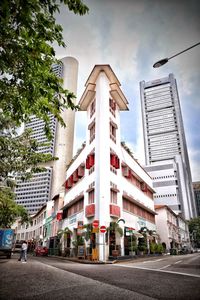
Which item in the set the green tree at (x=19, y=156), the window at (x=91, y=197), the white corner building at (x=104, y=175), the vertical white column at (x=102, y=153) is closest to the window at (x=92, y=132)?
the white corner building at (x=104, y=175)

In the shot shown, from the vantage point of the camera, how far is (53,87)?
A: 4.41 m

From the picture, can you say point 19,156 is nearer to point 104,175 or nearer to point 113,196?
point 104,175

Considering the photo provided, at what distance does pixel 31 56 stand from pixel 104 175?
61.2 ft

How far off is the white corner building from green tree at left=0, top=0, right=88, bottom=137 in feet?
57.1

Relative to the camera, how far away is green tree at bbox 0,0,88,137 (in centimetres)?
368

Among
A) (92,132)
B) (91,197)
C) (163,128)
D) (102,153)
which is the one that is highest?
(163,128)

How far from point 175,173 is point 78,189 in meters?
70.1

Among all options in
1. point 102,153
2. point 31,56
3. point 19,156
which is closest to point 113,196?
point 102,153

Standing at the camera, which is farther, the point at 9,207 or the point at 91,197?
the point at 91,197

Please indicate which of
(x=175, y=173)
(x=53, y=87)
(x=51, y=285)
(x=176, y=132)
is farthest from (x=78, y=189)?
(x=176, y=132)

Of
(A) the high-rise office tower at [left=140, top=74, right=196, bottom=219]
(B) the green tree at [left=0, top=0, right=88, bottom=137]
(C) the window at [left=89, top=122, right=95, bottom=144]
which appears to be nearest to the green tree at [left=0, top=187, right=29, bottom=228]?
(B) the green tree at [left=0, top=0, right=88, bottom=137]

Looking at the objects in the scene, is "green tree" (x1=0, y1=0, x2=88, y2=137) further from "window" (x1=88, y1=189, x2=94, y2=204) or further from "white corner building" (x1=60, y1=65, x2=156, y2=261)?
"window" (x1=88, y1=189, x2=94, y2=204)

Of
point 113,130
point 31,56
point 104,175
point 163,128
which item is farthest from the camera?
point 163,128

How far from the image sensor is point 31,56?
4.02 metres
